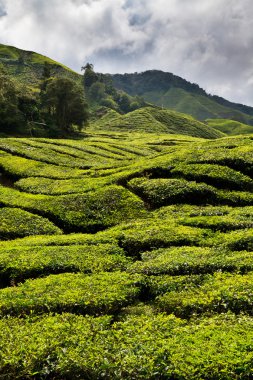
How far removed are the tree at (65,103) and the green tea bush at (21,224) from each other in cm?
9122

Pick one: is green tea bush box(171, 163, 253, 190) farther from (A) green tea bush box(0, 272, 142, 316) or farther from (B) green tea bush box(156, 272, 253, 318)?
(A) green tea bush box(0, 272, 142, 316)

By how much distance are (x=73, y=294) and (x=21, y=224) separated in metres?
14.2

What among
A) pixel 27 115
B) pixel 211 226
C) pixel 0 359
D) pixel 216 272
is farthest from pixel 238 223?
pixel 27 115

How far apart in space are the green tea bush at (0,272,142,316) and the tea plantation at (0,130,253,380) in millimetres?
55

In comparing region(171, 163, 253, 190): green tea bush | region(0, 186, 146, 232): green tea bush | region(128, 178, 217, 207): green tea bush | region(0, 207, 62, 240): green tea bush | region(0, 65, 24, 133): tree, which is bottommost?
region(0, 207, 62, 240): green tea bush

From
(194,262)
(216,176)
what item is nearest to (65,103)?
(216,176)

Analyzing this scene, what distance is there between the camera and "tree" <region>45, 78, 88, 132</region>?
11906cm

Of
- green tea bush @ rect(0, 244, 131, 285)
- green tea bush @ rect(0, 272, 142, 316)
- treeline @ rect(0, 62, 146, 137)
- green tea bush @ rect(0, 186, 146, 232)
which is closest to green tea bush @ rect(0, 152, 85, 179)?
green tea bush @ rect(0, 186, 146, 232)

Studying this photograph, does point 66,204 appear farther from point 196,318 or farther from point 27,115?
point 27,115

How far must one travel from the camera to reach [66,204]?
33750mm

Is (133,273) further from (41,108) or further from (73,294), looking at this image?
(41,108)

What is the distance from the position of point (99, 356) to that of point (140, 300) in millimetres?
5927

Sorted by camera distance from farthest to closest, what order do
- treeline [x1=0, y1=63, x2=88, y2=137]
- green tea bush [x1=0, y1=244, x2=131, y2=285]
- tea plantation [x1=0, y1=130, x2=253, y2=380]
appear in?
treeline [x1=0, y1=63, x2=88, y2=137], green tea bush [x1=0, y1=244, x2=131, y2=285], tea plantation [x1=0, y1=130, x2=253, y2=380]

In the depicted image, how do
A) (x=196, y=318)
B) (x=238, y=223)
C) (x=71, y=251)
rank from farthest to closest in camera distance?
(x=238, y=223) → (x=71, y=251) → (x=196, y=318)
